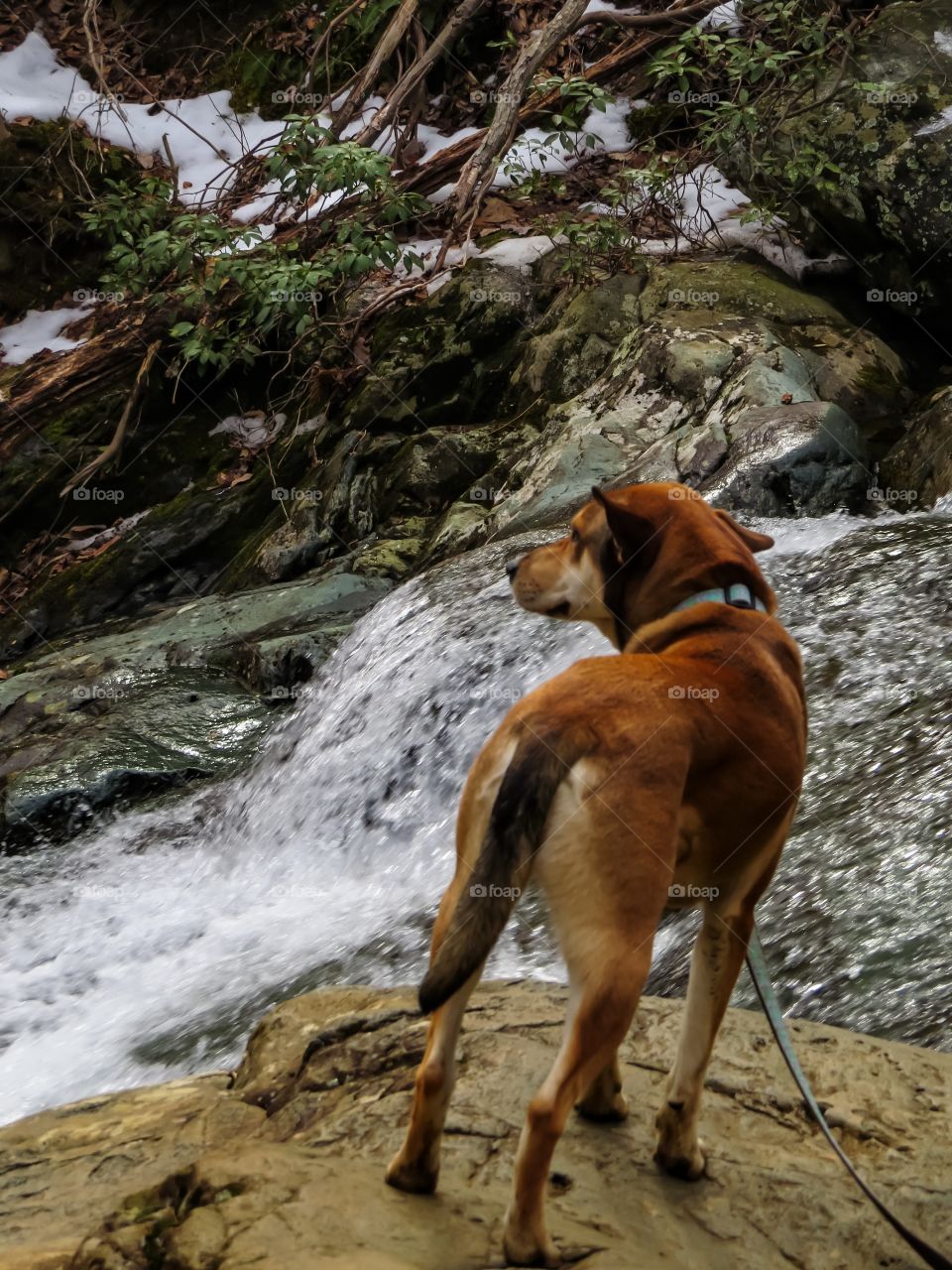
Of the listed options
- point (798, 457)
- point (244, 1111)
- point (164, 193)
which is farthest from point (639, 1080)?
point (164, 193)

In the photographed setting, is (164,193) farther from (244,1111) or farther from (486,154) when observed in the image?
(244,1111)

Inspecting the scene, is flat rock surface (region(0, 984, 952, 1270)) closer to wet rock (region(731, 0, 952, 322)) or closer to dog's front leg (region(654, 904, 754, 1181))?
dog's front leg (region(654, 904, 754, 1181))

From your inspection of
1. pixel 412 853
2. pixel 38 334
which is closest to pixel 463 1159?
pixel 412 853

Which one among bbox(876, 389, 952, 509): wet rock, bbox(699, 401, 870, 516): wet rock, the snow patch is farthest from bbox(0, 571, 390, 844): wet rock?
the snow patch

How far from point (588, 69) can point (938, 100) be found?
373 centimetres

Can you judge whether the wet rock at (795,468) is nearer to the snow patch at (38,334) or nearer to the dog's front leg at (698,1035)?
the dog's front leg at (698,1035)

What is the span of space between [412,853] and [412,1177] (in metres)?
3.38

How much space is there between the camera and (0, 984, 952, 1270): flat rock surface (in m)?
2.17

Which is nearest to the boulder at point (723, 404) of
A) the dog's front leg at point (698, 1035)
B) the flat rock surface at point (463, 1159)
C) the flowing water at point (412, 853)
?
the flowing water at point (412, 853)

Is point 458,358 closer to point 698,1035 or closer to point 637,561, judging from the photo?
point 637,561

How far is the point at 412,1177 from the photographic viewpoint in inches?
91.8

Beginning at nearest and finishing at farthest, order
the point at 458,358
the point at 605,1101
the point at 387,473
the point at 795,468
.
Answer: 1. the point at 605,1101
2. the point at 795,468
3. the point at 387,473
4. the point at 458,358

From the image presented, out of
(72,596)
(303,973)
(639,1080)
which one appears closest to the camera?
(639,1080)

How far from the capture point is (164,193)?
34.3 ft
